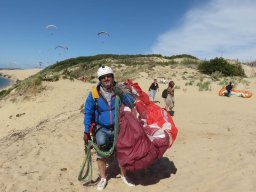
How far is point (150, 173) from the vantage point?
6.64 metres

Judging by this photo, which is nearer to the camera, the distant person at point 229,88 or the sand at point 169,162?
the sand at point 169,162

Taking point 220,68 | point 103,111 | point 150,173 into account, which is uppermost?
point 220,68

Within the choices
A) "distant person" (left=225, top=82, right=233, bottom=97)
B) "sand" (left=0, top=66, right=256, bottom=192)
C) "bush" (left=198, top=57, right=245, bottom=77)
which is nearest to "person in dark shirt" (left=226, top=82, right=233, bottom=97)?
"distant person" (left=225, top=82, right=233, bottom=97)

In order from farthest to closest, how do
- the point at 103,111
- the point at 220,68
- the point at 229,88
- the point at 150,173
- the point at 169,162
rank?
the point at 220,68 < the point at 229,88 < the point at 169,162 < the point at 150,173 < the point at 103,111

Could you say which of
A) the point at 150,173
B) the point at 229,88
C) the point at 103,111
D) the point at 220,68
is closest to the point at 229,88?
the point at 229,88

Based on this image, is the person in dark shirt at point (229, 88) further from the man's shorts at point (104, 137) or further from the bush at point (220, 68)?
the bush at point (220, 68)

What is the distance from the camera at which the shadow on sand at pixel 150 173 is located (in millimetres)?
6254

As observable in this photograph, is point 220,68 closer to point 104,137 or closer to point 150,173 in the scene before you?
point 150,173

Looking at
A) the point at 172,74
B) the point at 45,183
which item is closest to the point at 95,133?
the point at 45,183

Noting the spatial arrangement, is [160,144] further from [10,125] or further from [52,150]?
[10,125]

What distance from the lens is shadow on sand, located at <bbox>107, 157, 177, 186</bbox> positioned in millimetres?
6254

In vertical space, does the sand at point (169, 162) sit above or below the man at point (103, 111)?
below

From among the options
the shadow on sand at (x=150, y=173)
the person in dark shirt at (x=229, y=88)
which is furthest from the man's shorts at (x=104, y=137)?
the person in dark shirt at (x=229, y=88)

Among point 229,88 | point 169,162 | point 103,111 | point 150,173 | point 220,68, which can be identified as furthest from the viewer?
point 220,68
